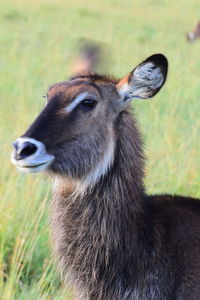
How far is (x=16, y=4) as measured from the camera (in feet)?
56.5

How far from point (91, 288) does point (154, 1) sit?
1909 centimetres

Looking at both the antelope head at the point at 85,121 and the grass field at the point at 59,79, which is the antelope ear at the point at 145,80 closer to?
the antelope head at the point at 85,121

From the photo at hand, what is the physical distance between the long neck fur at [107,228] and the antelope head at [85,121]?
0.22 ft

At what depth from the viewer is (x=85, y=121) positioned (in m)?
2.90

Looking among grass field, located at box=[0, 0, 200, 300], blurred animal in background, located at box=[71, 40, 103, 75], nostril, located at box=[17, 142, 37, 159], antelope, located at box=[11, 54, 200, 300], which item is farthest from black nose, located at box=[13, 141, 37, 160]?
blurred animal in background, located at box=[71, 40, 103, 75]

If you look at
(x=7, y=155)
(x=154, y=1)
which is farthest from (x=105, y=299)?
(x=154, y=1)

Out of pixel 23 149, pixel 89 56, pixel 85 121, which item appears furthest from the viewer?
pixel 89 56

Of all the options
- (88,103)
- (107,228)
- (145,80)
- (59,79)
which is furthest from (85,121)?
(59,79)

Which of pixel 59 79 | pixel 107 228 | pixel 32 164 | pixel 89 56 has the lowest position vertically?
pixel 59 79

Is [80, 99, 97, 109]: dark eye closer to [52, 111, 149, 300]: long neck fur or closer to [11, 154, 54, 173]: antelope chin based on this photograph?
[52, 111, 149, 300]: long neck fur

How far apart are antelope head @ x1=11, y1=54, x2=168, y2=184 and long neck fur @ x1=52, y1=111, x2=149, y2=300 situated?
0.07m

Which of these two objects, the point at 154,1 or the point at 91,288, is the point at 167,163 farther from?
the point at 154,1

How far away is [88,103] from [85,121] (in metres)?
0.08

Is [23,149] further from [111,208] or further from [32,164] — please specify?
[111,208]
